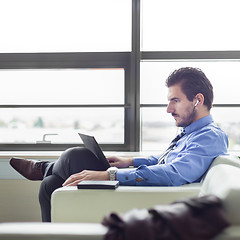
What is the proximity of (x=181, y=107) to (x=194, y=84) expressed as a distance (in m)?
0.16

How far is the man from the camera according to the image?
80.6 inches

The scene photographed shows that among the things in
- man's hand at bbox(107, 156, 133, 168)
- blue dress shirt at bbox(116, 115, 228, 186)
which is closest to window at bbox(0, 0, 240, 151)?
man's hand at bbox(107, 156, 133, 168)

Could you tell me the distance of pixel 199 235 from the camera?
42.9 inches

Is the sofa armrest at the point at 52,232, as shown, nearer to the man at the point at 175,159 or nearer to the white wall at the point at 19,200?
the man at the point at 175,159

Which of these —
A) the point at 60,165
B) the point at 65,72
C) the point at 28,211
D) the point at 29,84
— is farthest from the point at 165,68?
the point at 28,211

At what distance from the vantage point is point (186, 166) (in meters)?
2.05

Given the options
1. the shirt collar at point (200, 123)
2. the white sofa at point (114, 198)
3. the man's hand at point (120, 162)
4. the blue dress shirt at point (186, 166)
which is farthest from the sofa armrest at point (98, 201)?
the man's hand at point (120, 162)

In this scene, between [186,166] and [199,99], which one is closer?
[186,166]

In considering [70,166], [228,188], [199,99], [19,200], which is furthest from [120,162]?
[228,188]

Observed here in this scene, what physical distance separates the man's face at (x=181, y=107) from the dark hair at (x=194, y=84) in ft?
0.10

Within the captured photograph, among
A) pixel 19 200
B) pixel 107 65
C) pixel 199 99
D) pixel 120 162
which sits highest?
pixel 107 65

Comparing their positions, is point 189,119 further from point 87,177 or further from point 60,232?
point 60,232

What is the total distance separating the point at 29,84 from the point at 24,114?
28 centimetres
